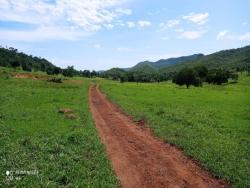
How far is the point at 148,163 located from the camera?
54.6ft

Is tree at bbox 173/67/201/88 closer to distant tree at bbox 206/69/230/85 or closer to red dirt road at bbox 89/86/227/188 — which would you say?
distant tree at bbox 206/69/230/85

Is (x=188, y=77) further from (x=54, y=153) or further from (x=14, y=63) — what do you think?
(x=54, y=153)

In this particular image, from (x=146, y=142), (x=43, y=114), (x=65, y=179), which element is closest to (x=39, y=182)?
(x=65, y=179)

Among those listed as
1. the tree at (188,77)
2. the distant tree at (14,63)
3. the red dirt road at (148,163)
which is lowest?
the red dirt road at (148,163)

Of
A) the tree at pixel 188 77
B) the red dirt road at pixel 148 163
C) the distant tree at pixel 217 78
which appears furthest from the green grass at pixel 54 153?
the distant tree at pixel 217 78

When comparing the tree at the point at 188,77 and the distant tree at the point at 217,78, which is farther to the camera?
the distant tree at the point at 217,78

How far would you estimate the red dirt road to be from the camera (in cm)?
1416

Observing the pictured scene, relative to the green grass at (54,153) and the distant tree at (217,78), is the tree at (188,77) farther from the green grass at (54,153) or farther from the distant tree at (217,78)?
the green grass at (54,153)

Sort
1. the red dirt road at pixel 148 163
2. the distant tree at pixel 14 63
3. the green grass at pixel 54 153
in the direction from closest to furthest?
the green grass at pixel 54 153 < the red dirt road at pixel 148 163 < the distant tree at pixel 14 63

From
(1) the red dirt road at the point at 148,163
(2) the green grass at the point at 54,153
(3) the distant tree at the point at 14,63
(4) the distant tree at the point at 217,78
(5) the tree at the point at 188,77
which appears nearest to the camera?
(2) the green grass at the point at 54,153

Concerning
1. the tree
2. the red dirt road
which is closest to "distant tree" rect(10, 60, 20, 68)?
the tree

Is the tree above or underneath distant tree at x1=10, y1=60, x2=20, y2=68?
underneath

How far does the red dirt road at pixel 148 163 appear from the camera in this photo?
1416 centimetres

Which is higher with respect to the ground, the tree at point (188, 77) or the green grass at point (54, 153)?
the tree at point (188, 77)
